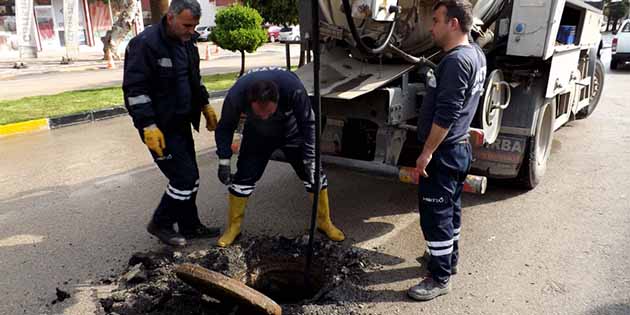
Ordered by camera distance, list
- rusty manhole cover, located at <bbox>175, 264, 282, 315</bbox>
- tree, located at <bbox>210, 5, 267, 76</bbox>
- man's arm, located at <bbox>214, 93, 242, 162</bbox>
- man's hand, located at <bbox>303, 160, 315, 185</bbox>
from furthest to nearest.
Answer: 1. tree, located at <bbox>210, 5, 267, 76</bbox>
2. man's hand, located at <bbox>303, 160, 315, 185</bbox>
3. man's arm, located at <bbox>214, 93, 242, 162</bbox>
4. rusty manhole cover, located at <bbox>175, 264, 282, 315</bbox>

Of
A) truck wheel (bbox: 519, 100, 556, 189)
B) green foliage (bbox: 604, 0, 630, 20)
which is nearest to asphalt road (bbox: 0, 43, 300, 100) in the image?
truck wheel (bbox: 519, 100, 556, 189)

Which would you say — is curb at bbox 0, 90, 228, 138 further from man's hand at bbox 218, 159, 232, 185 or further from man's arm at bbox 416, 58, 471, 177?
Result: man's arm at bbox 416, 58, 471, 177

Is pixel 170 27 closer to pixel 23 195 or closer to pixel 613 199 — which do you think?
pixel 23 195

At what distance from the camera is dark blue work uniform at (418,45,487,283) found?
9.20 ft

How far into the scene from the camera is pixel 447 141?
9.75 ft

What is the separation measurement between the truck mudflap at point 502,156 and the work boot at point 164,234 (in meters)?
2.60

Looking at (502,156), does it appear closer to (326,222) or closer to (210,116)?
(326,222)

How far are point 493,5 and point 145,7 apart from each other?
33573 mm

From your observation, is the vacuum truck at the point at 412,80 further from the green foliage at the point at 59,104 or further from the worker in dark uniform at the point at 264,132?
the green foliage at the point at 59,104

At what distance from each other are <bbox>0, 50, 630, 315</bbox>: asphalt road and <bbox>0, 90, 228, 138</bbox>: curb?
59.0 inches

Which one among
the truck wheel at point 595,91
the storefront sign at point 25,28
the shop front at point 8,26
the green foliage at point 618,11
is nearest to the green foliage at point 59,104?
the truck wheel at point 595,91

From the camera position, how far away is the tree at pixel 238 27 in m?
12.8

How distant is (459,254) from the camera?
145 inches

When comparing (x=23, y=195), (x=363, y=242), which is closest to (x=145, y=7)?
(x=23, y=195)
